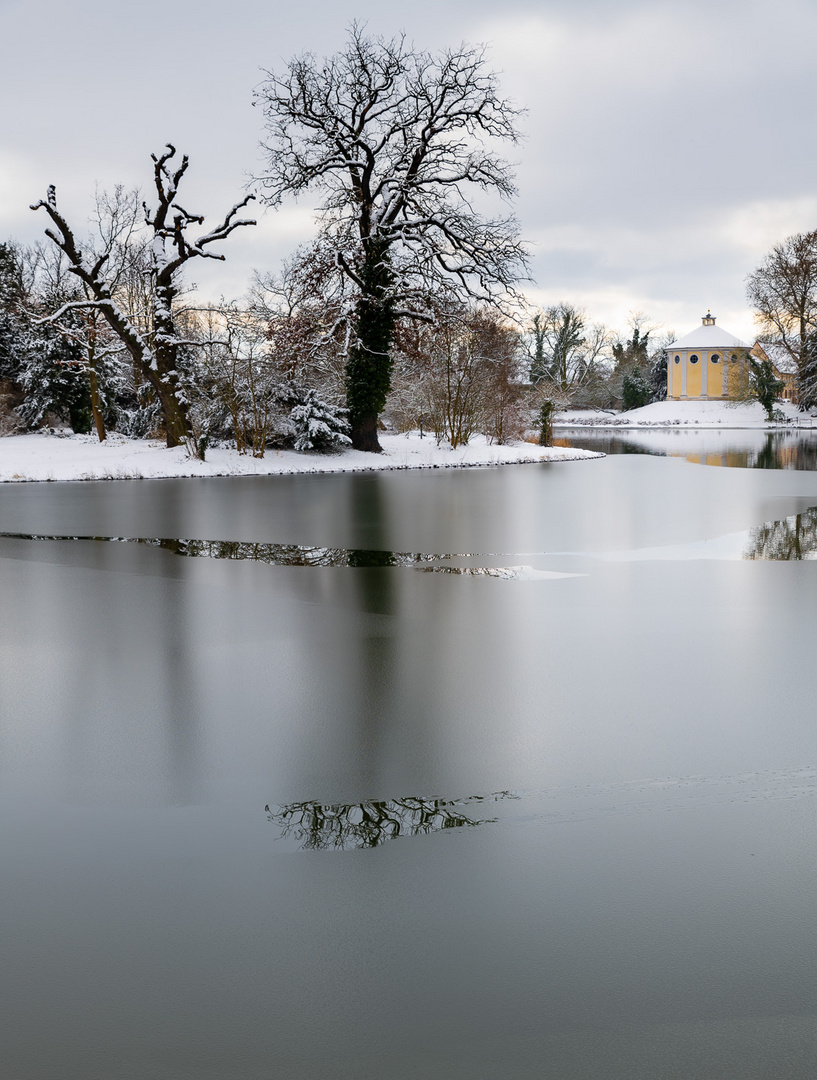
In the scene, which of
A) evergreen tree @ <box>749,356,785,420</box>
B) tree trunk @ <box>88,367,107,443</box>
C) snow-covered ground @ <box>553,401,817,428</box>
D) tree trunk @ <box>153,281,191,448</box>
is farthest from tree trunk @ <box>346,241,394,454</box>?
A: evergreen tree @ <box>749,356,785,420</box>

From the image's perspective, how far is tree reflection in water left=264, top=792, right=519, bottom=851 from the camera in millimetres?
3639

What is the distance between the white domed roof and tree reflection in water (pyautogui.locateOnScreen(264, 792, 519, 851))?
3356 inches

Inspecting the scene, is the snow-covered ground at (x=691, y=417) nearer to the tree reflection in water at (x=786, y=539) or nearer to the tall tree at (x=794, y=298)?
the tall tree at (x=794, y=298)

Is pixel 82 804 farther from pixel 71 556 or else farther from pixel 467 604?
pixel 71 556

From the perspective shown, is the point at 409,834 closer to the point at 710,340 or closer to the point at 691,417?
the point at 691,417

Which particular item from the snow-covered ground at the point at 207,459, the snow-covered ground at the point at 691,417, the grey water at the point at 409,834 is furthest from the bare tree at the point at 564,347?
the grey water at the point at 409,834

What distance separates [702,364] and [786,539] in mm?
76699

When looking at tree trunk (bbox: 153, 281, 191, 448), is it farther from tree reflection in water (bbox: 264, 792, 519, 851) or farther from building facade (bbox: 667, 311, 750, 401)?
building facade (bbox: 667, 311, 750, 401)

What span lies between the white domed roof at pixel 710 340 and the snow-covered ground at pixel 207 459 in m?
53.4

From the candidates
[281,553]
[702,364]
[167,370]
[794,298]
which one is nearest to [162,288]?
[167,370]

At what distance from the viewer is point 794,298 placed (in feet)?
220

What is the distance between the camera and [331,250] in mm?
29078

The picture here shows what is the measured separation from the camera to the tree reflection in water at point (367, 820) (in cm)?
364

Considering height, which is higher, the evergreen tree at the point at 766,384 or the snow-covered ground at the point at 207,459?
the evergreen tree at the point at 766,384
